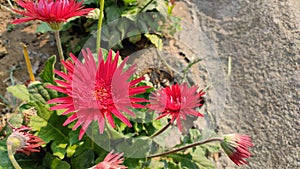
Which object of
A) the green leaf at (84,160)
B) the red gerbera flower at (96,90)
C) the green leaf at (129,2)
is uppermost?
the green leaf at (129,2)

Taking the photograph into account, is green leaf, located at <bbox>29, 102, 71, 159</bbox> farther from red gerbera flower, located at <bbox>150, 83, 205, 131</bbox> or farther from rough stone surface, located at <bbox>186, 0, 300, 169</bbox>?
rough stone surface, located at <bbox>186, 0, 300, 169</bbox>

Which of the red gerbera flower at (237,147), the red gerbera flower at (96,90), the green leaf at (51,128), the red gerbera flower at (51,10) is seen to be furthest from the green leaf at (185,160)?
the red gerbera flower at (51,10)

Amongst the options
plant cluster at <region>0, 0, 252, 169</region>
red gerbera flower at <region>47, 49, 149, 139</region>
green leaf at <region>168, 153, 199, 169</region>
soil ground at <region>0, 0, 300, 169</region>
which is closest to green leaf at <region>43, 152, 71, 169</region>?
plant cluster at <region>0, 0, 252, 169</region>

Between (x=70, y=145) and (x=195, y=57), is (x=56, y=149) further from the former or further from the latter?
(x=195, y=57)

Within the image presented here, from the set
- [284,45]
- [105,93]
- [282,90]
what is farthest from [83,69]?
[284,45]

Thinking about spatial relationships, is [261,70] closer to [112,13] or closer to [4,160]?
[112,13]

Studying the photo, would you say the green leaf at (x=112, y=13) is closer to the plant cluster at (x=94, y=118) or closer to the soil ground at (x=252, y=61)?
the plant cluster at (x=94, y=118)
